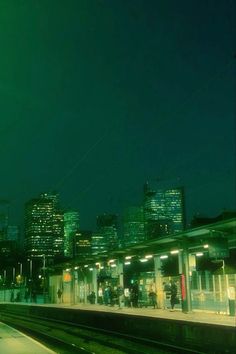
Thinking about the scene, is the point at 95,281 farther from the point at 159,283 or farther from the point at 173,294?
the point at 173,294

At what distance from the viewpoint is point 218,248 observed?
22.6 m

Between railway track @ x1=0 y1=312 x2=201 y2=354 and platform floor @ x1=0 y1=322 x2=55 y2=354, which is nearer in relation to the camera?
platform floor @ x1=0 y1=322 x2=55 y2=354

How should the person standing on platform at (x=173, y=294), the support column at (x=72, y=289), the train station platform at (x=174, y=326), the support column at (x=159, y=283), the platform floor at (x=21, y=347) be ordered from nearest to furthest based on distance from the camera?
1. the platform floor at (x=21, y=347)
2. the train station platform at (x=174, y=326)
3. the person standing on platform at (x=173, y=294)
4. the support column at (x=159, y=283)
5. the support column at (x=72, y=289)

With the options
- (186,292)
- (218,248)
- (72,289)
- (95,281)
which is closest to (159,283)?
(186,292)

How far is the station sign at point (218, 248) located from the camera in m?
22.5

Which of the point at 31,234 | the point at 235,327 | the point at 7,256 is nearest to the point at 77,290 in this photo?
the point at 235,327

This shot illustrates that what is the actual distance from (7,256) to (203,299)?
90.0 m

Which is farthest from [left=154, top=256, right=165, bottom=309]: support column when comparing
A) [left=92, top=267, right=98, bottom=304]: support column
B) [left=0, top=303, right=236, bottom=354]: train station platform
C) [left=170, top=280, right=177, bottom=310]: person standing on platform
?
[left=92, top=267, right=98, bottom=304]: support column

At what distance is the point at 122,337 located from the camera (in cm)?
2628

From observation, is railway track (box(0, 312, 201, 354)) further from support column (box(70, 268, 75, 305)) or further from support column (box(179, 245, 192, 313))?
support column (box(70, 268, 75, 305))

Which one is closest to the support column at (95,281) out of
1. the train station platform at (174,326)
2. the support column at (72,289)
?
the support column at (72,289)

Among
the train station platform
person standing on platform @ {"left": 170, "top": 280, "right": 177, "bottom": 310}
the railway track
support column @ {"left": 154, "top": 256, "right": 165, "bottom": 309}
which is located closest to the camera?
the train station platform

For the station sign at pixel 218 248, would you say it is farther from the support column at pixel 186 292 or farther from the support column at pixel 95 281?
the support column at pixel 95 281

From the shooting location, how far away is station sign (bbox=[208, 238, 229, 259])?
22547 millimetres
